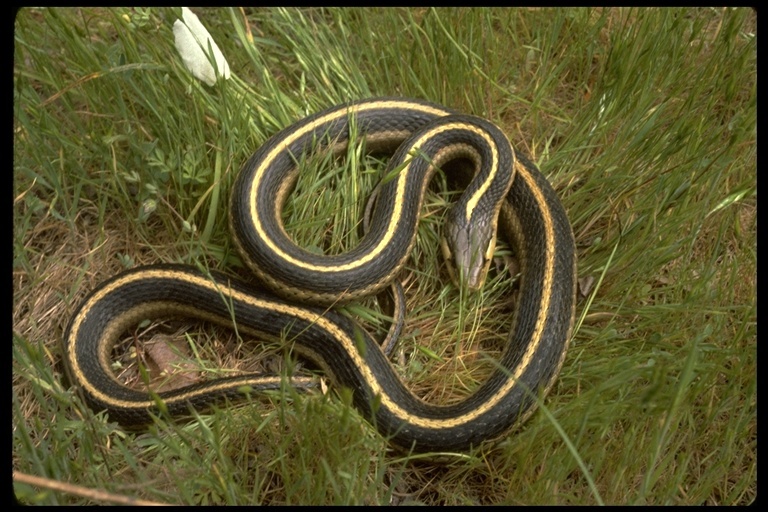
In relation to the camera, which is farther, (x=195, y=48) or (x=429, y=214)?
(x=429, y=214)

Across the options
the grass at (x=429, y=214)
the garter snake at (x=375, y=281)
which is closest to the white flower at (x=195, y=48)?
the grass at (x=429, y=214)

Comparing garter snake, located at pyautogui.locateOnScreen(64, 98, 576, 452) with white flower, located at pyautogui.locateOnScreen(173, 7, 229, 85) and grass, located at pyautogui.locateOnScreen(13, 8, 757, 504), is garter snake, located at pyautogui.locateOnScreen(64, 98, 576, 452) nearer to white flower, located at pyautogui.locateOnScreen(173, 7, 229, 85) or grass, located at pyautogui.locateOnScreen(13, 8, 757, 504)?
grass, located at pyautogui.locateOnScreen(13, 8, 757, 504)

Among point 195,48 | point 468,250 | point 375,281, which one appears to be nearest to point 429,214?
point 468,250

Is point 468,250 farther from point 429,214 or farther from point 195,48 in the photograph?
point 195,48

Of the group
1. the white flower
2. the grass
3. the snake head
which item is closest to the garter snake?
the snake head

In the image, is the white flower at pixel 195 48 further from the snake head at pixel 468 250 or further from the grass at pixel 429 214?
the snake head at pixel 468 250

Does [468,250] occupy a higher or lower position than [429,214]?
lower
